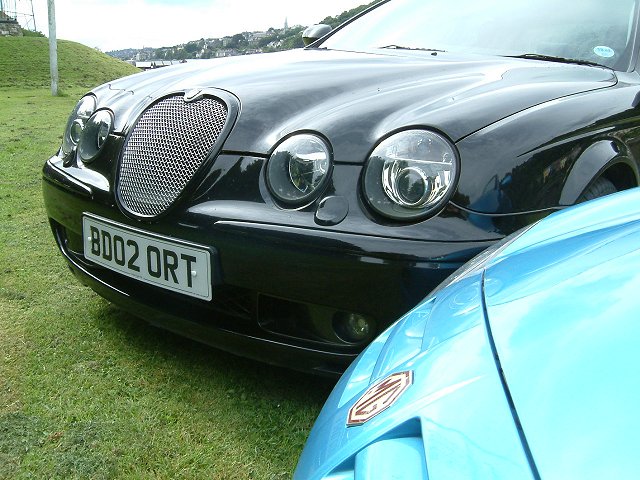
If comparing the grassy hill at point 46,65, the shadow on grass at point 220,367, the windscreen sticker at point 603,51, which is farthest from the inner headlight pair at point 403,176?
the grassy hill at point 46,65

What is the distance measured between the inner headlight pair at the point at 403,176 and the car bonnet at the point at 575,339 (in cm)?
49

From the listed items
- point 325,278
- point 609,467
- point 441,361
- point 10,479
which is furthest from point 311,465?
point 10,479

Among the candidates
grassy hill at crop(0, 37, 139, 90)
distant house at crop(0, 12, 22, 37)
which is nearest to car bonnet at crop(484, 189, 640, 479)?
grassy hill at crop(0, 37, 139, 90)

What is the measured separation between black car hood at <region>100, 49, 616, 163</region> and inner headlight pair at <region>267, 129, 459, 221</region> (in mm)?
40

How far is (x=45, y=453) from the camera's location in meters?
1.76

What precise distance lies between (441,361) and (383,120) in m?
1.01

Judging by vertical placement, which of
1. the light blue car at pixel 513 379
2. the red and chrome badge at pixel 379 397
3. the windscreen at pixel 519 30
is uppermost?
the windscreen at pixel 519 30

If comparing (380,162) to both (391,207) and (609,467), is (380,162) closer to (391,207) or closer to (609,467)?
(391,207)

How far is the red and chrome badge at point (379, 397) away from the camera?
92cm

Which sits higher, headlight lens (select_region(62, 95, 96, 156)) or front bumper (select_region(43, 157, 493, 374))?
headlight lens (select_region(62, 95, 96, 156))

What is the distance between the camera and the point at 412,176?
1.67 metres

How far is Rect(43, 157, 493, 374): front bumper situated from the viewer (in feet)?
5.35

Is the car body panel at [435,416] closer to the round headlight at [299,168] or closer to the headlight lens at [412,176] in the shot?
the headlight lens at [412,176]

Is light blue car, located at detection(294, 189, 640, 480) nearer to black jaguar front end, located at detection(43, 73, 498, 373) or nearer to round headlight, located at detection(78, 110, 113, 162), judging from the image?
black jaguar front end, located at detection(43, 73, 498, 373)
